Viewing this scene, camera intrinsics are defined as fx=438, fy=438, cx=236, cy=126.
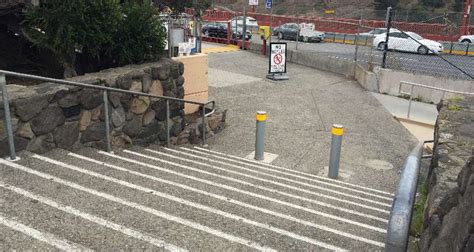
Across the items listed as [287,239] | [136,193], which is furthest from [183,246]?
[136,193]

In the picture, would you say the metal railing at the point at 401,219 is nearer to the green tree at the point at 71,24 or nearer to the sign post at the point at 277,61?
the green tree at the point at 71,24

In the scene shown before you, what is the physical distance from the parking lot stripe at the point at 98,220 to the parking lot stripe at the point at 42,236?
363 mm

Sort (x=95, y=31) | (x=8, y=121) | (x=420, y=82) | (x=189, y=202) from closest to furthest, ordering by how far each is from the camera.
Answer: (x=189, y=202) < (x=8, y=121) < (x=95, y=31) < (x=420, y=82)

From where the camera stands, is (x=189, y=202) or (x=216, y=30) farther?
(x=216, y=30)

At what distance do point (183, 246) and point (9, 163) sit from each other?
2300mm

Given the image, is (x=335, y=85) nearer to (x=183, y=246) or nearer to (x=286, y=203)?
(x=286, y=203)

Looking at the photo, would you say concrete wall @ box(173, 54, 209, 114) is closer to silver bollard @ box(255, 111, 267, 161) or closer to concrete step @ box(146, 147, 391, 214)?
silver bollard @ box(255, 111, 267, 161)

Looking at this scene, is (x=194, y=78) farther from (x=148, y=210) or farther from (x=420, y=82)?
(x=420, y=82)

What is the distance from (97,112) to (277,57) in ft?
35.5

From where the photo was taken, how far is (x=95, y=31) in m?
6.68

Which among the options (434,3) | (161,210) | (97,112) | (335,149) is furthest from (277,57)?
(434,3)

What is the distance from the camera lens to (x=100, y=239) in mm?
3176

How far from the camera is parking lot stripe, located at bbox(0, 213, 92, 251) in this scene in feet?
9.78

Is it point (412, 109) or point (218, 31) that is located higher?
point (218, 31)
